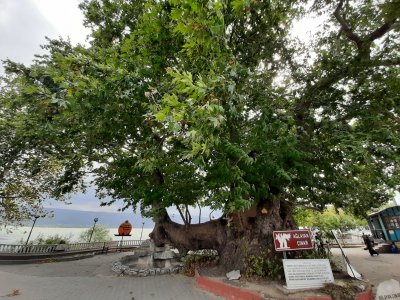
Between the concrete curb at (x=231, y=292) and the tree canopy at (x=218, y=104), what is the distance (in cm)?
237

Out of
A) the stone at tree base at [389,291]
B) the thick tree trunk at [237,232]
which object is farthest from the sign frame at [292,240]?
the stone at tree base at [389,291]

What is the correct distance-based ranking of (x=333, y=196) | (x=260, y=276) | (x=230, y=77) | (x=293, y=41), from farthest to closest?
(x=333, y=196), (x=293, y=41), (x=260, y=276), (x=230, y=77)

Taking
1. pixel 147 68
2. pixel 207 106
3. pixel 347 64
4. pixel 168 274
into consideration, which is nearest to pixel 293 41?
pixel 347 64

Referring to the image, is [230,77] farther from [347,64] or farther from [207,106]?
[347,64]

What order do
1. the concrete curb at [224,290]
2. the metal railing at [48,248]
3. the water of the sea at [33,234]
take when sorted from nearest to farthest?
1. the concrete curb at [224,290]
2. the metal railing at [48,248]
3. the water of the sea at [33,234]

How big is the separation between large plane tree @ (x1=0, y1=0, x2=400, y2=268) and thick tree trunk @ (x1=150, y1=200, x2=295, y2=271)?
53mm

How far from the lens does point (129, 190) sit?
1055 cm

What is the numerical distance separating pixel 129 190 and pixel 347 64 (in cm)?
1049

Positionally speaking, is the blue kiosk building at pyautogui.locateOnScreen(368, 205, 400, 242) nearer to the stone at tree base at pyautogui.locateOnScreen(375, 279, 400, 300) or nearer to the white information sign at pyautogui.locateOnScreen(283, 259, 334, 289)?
the white information sign at pyautogui.locateOnScreen(283, 259, 334, 289)

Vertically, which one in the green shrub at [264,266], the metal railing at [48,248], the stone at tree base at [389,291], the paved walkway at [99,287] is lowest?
the paved walkway at [99,287]

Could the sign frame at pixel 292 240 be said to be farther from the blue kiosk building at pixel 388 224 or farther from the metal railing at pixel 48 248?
the blue kiosk building at pixel 388 224

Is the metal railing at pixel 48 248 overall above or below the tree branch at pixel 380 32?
below

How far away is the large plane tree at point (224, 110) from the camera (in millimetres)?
4772

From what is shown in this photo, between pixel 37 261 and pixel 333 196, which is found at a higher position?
pixel 333 196
